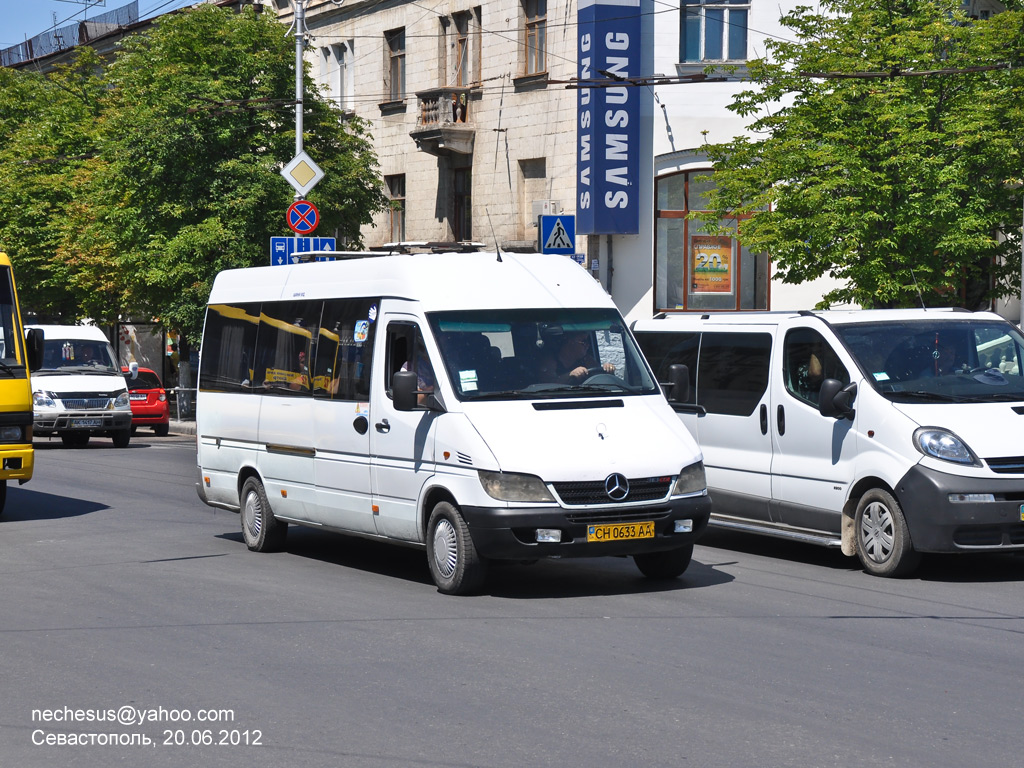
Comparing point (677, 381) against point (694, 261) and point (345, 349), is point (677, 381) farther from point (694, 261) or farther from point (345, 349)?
point (694, 261)

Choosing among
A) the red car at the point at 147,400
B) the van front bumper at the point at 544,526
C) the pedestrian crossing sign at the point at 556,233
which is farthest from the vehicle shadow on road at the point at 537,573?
the red car at the point at 147,400

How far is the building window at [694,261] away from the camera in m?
32.1

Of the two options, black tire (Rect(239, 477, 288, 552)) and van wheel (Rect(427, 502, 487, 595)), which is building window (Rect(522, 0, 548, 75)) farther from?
van wheel (Rect(427, 502, 487, 595))

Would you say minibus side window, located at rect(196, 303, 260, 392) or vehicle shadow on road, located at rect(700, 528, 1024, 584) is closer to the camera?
vehicle shadow on road, located at rect(700, 528, 1024, 584)

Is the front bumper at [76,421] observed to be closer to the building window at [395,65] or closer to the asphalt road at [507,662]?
the building window at [395,65]

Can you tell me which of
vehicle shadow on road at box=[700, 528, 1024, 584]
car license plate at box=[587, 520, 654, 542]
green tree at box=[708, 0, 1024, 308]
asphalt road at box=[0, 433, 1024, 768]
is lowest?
vehicle shadow on road at box=[700, 528, 1024, 584]

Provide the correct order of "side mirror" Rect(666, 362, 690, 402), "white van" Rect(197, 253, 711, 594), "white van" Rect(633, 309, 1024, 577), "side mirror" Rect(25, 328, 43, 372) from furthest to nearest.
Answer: "side mirror" Rect(25, 328, 43, 372), "side mirror" Rect(666, 362, 690, 402), "white van" Rect(633, 309, 1024, 577), "white van" Rect(197, 253, 711, 594)

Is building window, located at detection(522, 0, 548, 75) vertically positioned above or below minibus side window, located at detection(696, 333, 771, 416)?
above

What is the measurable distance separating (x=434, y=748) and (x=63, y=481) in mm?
15878

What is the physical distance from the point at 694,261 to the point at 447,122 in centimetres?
778

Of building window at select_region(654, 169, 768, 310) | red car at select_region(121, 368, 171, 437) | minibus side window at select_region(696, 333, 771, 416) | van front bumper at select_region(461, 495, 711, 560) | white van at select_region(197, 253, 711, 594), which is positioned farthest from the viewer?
red car at select_region(121, 368, 171, 437)

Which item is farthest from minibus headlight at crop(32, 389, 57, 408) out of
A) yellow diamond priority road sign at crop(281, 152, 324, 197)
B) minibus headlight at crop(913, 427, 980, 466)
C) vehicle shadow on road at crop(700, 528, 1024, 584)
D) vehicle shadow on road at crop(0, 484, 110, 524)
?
minibus headlight at crop(913, 427, 980, 466)

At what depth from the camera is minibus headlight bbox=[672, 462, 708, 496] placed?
10.4m

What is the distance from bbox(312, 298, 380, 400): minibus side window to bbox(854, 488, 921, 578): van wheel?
393 cm
